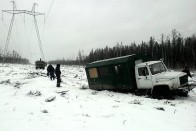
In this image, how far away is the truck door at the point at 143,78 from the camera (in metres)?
13.2

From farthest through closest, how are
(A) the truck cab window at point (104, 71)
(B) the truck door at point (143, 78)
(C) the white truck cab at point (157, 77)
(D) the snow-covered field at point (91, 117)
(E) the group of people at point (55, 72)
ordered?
(E) the group of people at point (55, 72) → (A) the truck cab window at point (104, 71) → (B) the truck door at point (143, 78) → (C) the white truck cab at point (157, 77) → (D) the snow-covered field at point (91, 117)

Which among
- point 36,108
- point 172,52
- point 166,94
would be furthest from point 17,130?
point 172,52

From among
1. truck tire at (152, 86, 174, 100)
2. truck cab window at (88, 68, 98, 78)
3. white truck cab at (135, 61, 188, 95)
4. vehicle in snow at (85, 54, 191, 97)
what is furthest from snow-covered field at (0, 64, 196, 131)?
truck cab window at (88, 68, 98, 78)

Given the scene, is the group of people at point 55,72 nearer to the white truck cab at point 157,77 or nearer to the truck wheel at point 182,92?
the white truck cab at point 157,77

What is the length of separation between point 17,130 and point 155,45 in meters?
86.5

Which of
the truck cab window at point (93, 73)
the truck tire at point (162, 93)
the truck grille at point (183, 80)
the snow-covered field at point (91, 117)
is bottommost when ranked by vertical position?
the snow-covered field at point (91, 117)

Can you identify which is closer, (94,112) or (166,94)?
(94,112)

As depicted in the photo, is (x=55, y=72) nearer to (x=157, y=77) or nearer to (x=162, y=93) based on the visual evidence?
(x=157, y=77)

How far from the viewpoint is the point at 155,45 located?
290 feet

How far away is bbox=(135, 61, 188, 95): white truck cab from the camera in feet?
38.9

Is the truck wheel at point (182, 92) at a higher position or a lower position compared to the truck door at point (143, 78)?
lower

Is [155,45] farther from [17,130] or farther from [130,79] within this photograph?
[17,130]

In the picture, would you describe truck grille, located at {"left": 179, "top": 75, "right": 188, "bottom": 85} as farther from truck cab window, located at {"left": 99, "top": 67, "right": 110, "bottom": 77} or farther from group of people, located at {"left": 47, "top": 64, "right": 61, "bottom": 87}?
group of people, located at {"left": 47, "top": 64, "right": 61, "bottom": 87}

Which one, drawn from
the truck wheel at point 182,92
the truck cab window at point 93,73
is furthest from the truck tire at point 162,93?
the truck cab window at point 93,73
